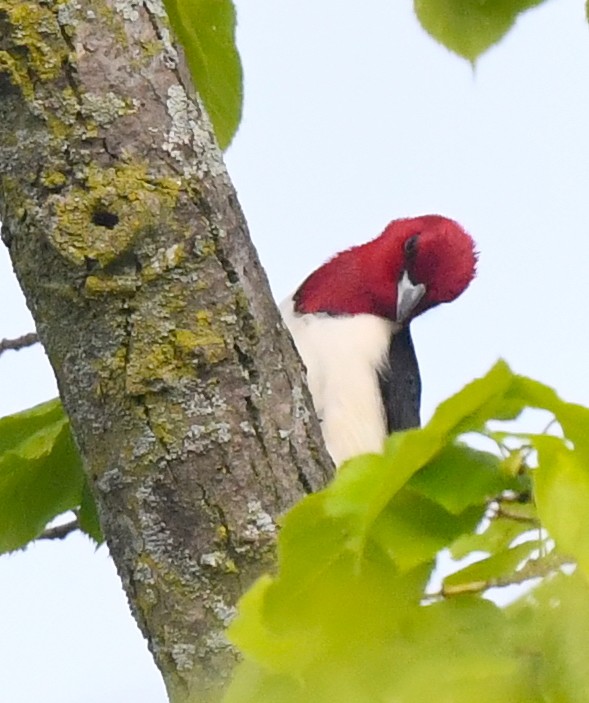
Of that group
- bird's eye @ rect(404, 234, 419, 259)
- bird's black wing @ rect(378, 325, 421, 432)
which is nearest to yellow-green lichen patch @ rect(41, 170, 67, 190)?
bird's black wing @ rect(378, 325, 421, 432)

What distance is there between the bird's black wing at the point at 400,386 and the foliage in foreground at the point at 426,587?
1.74m

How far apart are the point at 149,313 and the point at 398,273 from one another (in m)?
1.63

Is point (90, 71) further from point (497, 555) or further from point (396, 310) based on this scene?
point (396, 310)

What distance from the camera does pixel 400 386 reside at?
7.84ft

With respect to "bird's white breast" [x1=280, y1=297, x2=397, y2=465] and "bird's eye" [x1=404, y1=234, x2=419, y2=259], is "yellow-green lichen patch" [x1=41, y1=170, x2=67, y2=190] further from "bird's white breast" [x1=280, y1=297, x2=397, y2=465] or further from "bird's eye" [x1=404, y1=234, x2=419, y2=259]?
"bird's eye" [x1=404, y1=234, x2=419, y2=259]

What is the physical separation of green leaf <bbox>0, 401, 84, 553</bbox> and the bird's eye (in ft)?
5.00

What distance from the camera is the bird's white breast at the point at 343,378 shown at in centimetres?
220

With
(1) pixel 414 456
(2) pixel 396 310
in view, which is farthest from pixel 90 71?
(2) pixel 396 310

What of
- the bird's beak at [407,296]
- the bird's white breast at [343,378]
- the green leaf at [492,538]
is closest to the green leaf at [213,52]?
the green leaf at [492,538]

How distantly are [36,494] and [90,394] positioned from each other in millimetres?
199

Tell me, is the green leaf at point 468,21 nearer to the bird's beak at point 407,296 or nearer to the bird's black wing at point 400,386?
the bird's black wing at point 400,386

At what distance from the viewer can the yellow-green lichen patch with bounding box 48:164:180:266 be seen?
105cm

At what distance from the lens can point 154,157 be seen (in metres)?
1.08

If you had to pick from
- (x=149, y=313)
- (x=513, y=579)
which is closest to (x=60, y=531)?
(x=149, y=313)
